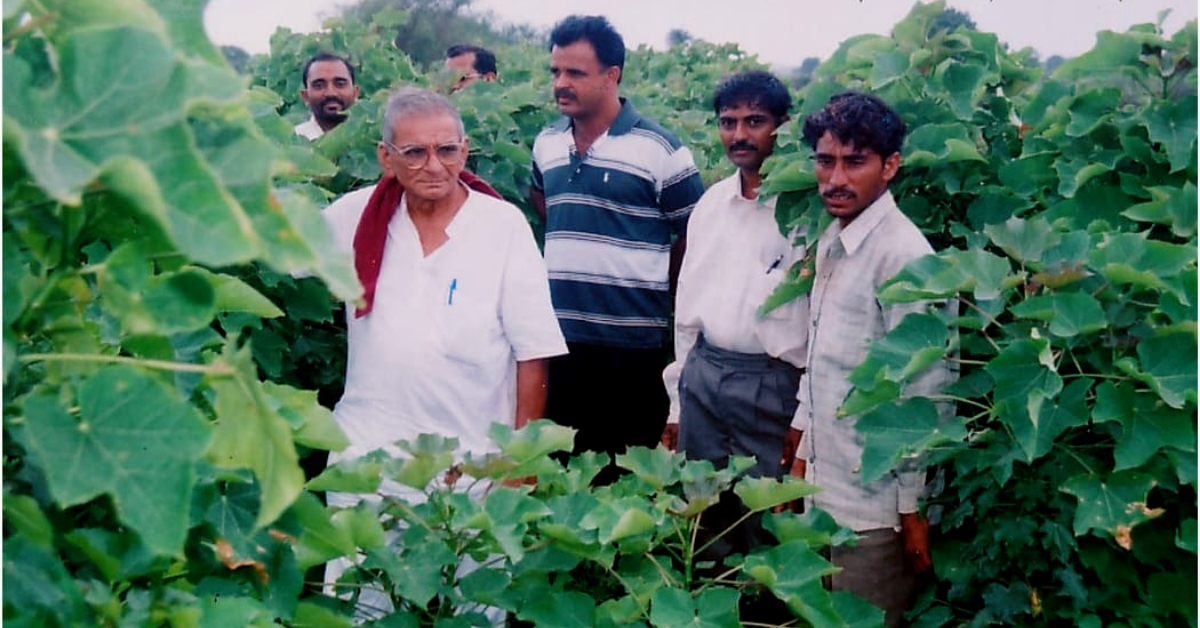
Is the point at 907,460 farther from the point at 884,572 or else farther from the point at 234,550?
the point at 234,550

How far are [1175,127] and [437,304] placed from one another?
5.05ft

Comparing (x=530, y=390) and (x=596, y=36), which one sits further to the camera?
(x=596, y=36)

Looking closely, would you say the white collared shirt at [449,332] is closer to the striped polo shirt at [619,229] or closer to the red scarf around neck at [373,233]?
the red scarf around neck at [373,233]

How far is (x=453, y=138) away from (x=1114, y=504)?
64.0 inches

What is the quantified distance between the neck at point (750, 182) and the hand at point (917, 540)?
3.70 feet

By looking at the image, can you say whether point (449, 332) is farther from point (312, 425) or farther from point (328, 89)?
point (328, 89)

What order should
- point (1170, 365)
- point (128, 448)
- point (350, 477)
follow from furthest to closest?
1. point (1170, 365)
2. point (350, 477)
3. point (128, 448)

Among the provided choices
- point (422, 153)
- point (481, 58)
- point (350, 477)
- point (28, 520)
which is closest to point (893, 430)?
point (350, 477)

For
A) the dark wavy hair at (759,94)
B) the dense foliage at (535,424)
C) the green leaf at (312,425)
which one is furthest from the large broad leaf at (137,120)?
the dark wavy hair at (759,94)

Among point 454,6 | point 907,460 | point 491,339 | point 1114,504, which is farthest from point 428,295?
point 454,6

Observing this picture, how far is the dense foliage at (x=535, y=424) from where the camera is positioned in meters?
0.97

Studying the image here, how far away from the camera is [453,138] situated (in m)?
2.97

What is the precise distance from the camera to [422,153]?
2.95m

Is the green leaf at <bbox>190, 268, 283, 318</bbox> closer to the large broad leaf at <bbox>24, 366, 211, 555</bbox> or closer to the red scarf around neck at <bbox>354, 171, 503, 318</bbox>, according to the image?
the large broad leaf at <bbox>24, 366, 211, 555</bbox>
